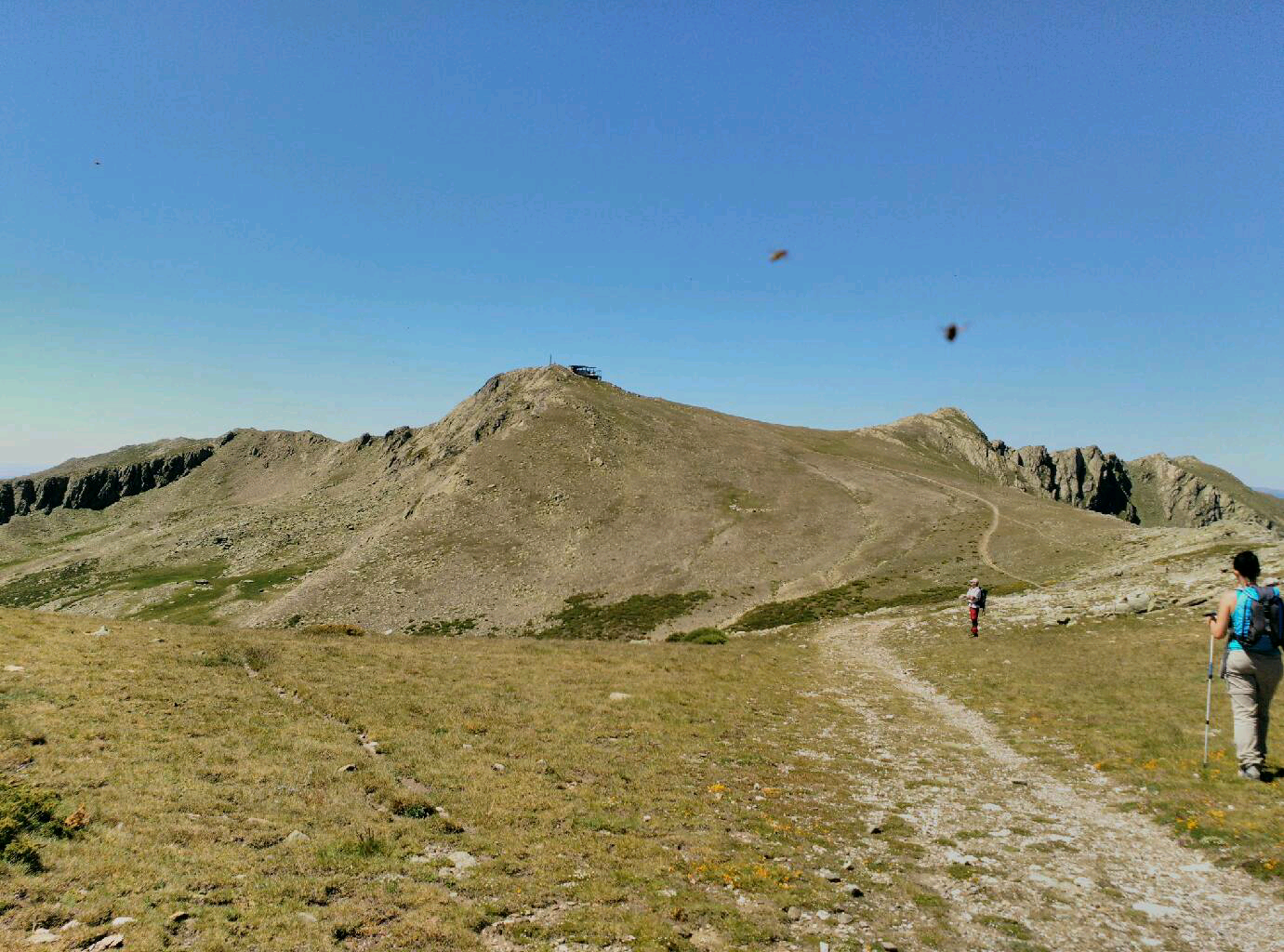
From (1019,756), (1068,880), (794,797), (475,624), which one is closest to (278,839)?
(794,797)

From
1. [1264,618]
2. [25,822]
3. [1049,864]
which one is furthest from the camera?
[1264,618]

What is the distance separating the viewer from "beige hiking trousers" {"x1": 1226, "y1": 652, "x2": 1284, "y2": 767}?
47.8 feet

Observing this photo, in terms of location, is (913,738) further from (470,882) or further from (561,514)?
(561,514)

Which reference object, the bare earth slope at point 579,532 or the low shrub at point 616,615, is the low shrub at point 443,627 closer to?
the bare earth slope at point 579,532

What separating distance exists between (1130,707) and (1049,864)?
13.8 metres

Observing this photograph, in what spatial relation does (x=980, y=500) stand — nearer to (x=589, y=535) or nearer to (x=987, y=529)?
(x=987, y=529)

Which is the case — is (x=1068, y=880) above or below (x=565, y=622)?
above

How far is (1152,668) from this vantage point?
26516mm

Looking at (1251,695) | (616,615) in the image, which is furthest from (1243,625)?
(616,615)

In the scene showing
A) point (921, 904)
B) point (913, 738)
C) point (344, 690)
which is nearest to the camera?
point (921, 904)

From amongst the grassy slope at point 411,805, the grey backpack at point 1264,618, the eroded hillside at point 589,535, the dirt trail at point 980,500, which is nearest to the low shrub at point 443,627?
the eroded hillside at point 589,535

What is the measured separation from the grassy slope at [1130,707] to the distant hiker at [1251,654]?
100 cm

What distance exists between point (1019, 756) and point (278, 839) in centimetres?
1990

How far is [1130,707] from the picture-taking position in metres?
22.5
